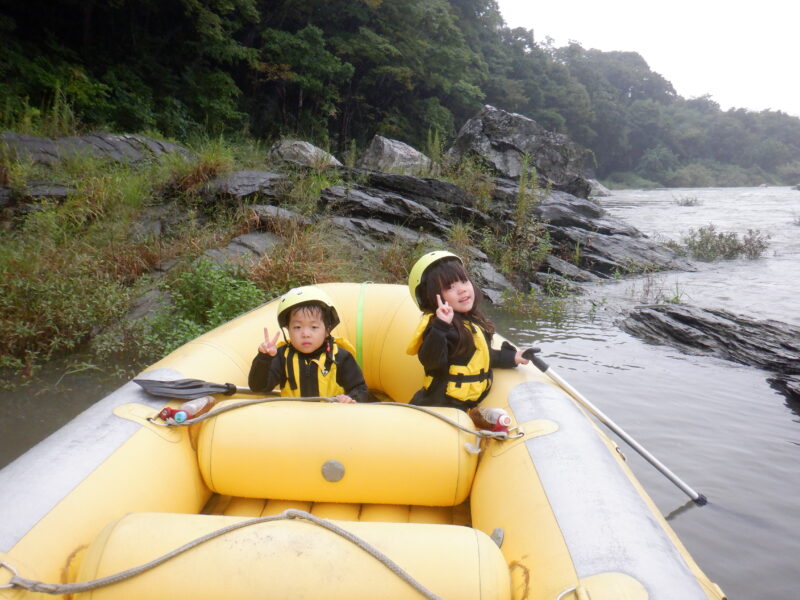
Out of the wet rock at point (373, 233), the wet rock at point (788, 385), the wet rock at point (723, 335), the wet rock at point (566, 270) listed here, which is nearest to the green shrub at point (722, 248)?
the wet rock at point (566, 270)

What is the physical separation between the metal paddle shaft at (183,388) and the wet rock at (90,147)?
5.48 metres

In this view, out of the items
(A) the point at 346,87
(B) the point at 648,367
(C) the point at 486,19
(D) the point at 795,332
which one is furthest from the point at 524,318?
(C) the point at 486,19

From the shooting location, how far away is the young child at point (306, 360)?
229cm

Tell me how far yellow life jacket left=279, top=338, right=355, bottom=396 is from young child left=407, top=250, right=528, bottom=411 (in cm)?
35

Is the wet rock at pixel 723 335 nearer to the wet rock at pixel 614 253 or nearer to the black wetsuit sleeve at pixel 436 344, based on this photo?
the wet rock at pixel 614 253

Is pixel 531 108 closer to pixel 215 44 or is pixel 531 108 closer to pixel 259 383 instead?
pixel 215 44

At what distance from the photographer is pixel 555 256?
29.9 ft

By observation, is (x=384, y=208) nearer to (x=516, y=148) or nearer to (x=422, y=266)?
(x=422, y=266)

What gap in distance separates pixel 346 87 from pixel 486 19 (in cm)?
1380

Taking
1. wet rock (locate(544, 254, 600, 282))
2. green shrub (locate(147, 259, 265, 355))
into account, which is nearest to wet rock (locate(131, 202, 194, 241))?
green shrub (locate(147, 259, 265, 355))

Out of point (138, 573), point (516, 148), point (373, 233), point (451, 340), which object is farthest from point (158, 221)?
point (516, 148)

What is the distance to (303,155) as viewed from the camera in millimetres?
8891

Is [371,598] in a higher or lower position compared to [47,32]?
lower

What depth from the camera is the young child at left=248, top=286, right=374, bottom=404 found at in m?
2.29
